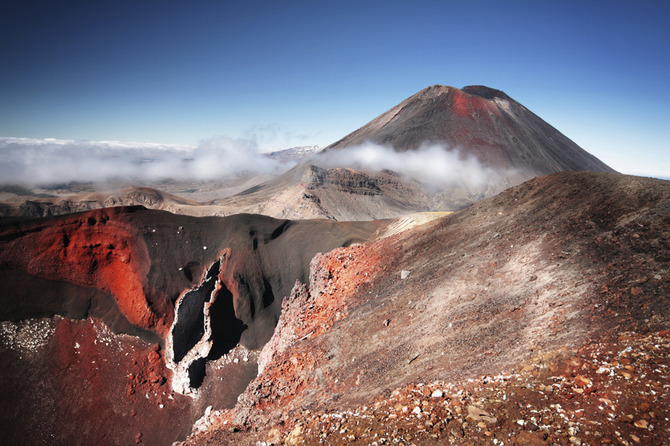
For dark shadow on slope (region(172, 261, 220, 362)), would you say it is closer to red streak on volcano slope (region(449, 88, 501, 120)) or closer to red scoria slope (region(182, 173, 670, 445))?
red scoria slope (region(182, 173, 670, 445))

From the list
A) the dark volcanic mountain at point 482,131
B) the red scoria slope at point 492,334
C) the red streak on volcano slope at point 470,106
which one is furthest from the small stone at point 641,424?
the red streak on volcano slope at point 470,106

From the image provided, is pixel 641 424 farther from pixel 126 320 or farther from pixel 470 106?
pixel 470 106

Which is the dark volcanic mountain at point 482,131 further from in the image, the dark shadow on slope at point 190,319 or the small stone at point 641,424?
the small stone at point 641,424

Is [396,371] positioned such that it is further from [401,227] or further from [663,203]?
[401,227]

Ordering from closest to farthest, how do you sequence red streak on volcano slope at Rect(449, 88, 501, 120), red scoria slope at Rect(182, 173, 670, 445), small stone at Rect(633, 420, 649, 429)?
1. small stone at Rect(633, 420, 649, 429)
2. red scoria slope at Rect(182, 173, 670, 445)
3. red streak on volcano slope at Rect(449, 88, 501, 120)

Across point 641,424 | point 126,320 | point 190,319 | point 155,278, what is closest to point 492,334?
point 641,424

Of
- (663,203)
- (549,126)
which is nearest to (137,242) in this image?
(663,203)

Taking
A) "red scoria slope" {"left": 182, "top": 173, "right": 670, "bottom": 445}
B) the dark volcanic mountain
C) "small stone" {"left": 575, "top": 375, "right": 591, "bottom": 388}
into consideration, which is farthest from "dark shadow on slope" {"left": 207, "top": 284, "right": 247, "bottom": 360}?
the dark volcanic mountain
